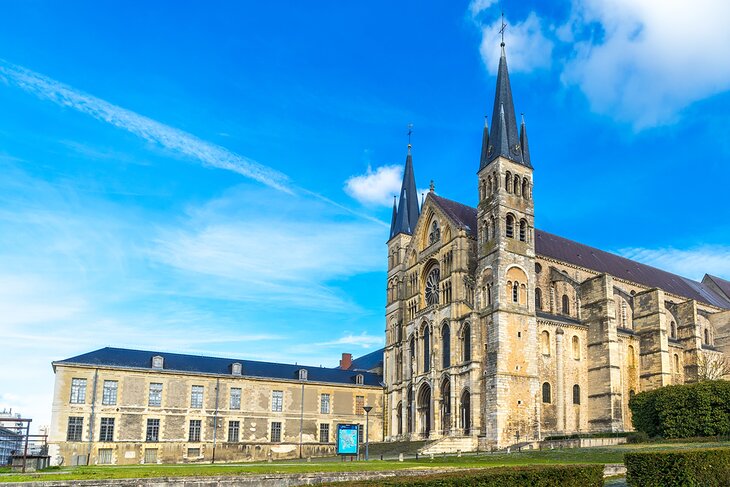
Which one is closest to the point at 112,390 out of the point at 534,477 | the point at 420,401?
the point at 420,401

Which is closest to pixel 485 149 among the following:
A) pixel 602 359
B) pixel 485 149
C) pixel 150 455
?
pixel 485 149

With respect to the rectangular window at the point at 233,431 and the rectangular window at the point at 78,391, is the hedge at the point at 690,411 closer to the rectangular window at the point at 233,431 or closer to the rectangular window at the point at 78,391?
the rectangular window at the point at 233,431

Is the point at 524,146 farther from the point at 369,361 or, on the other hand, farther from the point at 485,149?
the point at 369,361

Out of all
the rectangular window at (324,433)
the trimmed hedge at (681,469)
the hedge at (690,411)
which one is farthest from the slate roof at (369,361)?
the trimmed hedge at (681,469)

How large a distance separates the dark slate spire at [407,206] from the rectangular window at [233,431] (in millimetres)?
25985

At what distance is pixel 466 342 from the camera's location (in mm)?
53844

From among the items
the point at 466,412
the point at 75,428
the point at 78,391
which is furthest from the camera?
the point at 466,412

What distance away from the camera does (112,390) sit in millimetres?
52812

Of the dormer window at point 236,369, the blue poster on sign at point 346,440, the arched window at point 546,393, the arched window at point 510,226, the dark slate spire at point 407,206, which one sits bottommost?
the blue poster on sign at point 346,440

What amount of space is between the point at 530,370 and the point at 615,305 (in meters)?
11.5

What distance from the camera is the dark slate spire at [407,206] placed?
70.5m

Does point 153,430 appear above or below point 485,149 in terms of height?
below

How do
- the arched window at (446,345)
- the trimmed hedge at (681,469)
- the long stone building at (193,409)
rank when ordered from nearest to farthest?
the trimmed hedge at (681,469) → the long stone building at (193,409) → the arched window at (446,345)

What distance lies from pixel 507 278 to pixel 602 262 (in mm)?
20451
